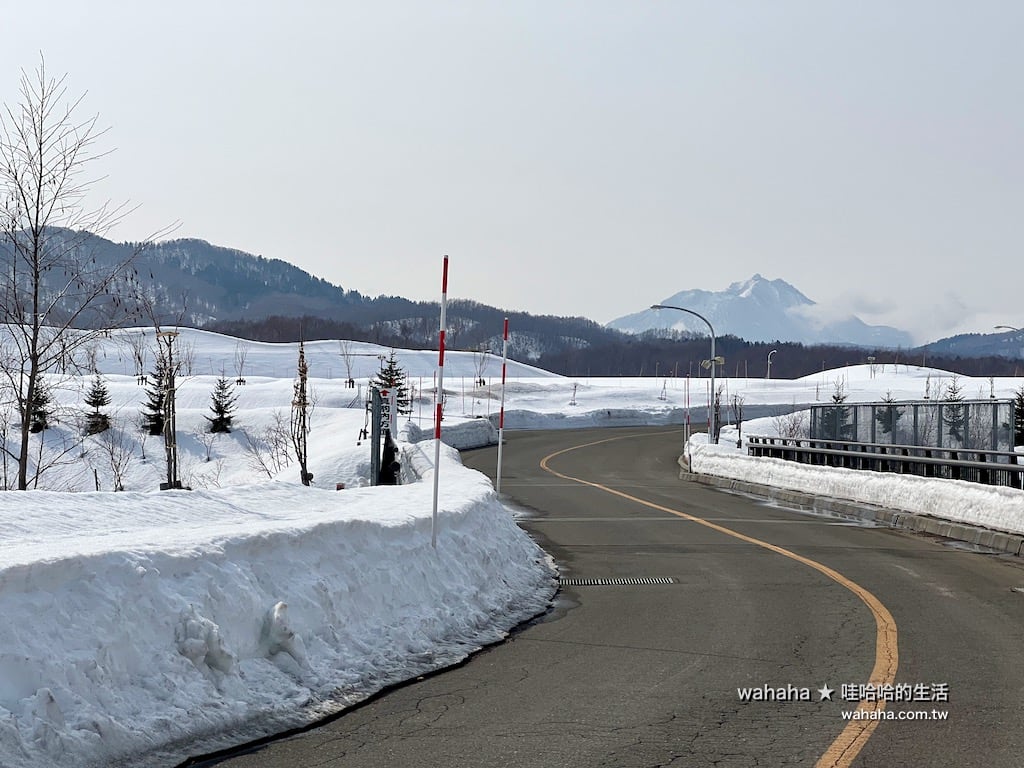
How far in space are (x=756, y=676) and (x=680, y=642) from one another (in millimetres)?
1327

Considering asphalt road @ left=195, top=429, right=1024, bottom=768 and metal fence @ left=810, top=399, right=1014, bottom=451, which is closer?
asphalt road @ left=195, top=429, right=1024, bottom=768

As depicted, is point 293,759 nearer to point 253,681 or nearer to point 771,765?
point 253,681

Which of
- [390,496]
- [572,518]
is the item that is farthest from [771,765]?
[572,518]

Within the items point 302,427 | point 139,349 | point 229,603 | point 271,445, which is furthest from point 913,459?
point 139,349

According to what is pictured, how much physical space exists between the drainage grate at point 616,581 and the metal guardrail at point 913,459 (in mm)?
8700

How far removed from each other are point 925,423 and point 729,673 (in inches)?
755

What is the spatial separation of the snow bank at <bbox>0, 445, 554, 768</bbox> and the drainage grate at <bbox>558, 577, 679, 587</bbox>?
4.77 feet

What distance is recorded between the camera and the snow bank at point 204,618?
562 centimetres

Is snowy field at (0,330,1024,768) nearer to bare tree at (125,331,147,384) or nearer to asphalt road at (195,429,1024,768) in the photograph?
asphalt road at (195,429,1024,768)

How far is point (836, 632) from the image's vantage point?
374 inches

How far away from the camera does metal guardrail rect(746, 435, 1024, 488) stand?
20.7m

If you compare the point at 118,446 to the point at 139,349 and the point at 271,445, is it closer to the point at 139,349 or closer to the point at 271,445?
the point at 271,445

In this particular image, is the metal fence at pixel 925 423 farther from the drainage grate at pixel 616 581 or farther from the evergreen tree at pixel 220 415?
the evergreen tree at pixel 220 415

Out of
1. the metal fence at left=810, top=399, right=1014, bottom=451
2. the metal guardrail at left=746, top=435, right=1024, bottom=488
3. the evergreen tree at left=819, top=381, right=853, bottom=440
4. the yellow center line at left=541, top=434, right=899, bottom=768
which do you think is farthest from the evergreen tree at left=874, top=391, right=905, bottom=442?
the yellow center line at left=541, top=434, right=899, bottom=768
